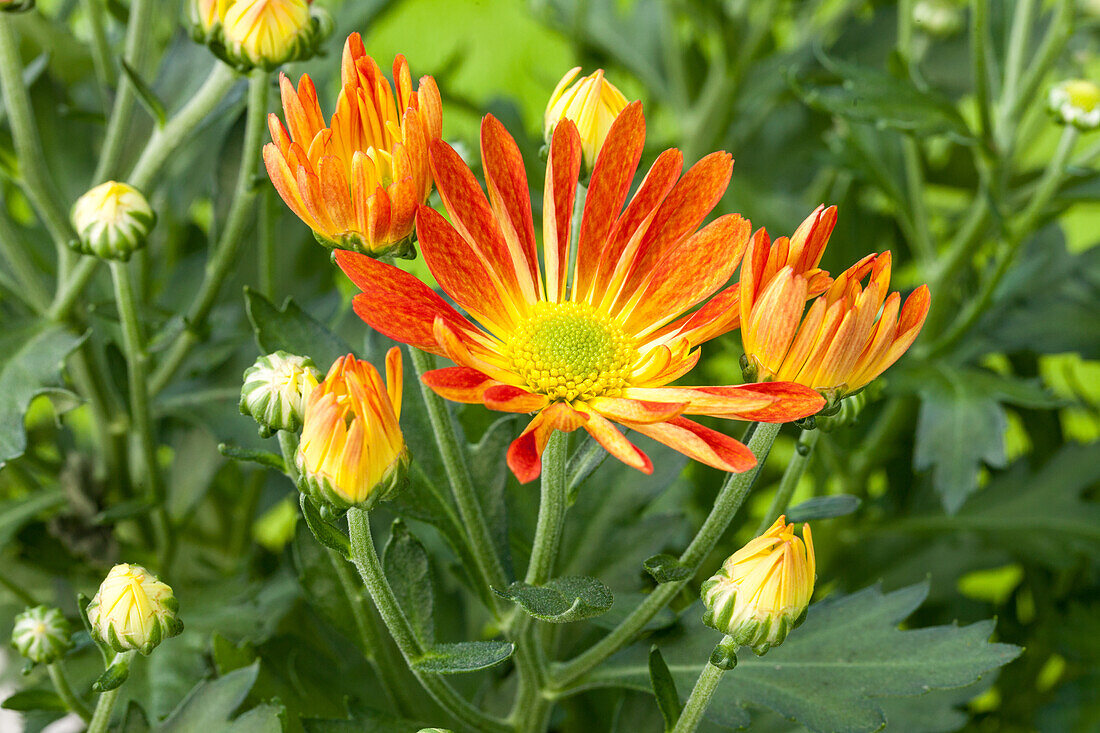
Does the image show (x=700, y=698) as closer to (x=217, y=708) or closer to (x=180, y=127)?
(x=217, y=708)

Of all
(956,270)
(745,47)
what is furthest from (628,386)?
(745,47)

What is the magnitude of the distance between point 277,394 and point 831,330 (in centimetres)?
18

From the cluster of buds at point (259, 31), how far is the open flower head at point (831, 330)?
0.76ft

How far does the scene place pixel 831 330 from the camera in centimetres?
29

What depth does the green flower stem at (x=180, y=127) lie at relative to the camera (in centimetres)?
50

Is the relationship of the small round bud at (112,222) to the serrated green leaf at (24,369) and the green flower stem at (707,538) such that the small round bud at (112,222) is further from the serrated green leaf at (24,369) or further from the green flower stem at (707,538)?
the green flower stem at (707,538)

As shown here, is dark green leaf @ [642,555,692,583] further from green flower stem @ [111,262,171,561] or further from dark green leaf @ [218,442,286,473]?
green flower stem @ [111,262,171,561]

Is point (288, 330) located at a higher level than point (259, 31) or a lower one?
lower

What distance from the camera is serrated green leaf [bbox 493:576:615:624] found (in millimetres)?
311

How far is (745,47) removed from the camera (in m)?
0.84

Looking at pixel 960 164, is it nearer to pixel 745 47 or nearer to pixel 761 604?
pixel 745 47

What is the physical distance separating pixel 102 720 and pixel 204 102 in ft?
0.93

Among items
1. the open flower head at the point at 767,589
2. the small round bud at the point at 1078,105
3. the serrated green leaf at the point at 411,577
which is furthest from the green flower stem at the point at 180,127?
the small round bud at the point at 1078,105

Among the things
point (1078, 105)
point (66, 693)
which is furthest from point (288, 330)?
point (1078, 105)
